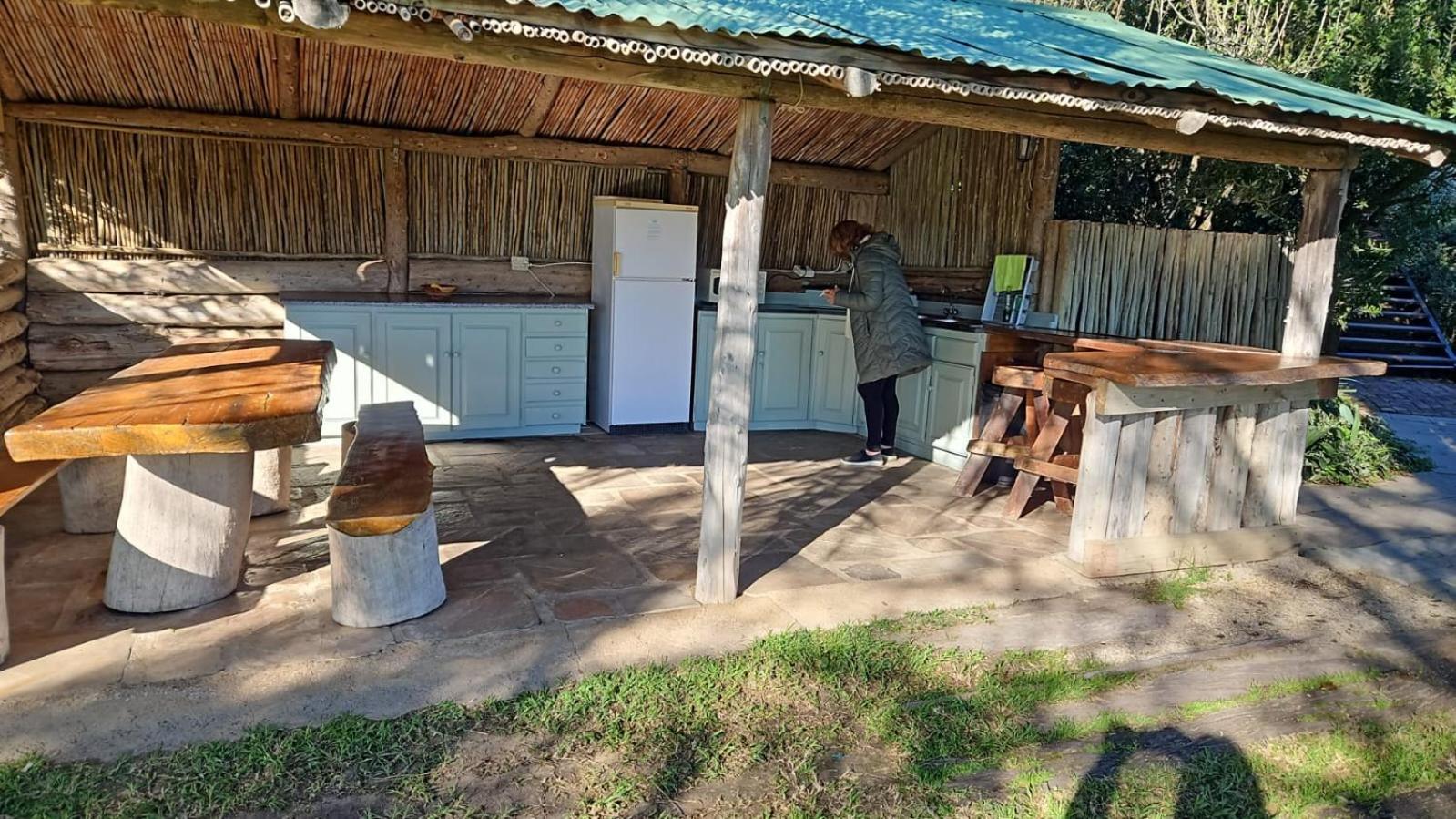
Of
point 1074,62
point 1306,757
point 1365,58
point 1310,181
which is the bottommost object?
point 1306,757

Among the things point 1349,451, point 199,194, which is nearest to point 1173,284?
point 1349,451

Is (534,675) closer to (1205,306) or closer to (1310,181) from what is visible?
(1310,181)

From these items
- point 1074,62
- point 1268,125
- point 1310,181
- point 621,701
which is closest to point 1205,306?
point 1310,181

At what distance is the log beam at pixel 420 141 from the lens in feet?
19.7

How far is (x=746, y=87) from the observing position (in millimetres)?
3725

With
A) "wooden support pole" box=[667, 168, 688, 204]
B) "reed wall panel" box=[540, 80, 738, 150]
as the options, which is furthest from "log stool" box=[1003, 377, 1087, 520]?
"wooden support pole" box=[667, 168, 688, 204]

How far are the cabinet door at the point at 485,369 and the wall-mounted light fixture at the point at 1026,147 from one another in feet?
12.5

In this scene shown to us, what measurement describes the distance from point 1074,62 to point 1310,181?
1.96 metres

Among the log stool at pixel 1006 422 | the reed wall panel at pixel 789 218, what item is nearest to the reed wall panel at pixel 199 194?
the reed wall panel at pixel 789 218

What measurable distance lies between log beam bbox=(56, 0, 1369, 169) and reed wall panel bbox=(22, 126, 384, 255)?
3.38 m

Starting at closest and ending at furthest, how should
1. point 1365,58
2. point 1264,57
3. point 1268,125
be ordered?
point 1268,125 → point 1365,58 → point 1264,57

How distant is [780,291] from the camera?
8.25 meters

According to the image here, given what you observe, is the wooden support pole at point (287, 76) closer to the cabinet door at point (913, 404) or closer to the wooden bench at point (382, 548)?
the wooden bench at point (382, 548)

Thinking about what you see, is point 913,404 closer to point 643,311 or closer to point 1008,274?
point 1008,274
